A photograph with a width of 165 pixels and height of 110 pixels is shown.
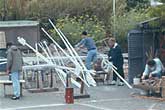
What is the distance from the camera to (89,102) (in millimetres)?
17734

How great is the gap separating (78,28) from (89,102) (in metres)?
26.0

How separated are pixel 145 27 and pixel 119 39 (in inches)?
833

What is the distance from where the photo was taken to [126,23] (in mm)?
43188

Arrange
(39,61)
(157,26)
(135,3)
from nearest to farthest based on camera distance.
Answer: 1. (157,26)
2. (39,61)
3. (135,3)

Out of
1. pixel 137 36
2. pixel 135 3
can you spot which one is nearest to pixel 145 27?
pixel 137 36

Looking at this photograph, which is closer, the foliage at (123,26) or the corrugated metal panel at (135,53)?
the corrugated metal panel at (135,53)

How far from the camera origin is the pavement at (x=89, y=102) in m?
16.6

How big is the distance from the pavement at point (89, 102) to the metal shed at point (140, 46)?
1845 mm

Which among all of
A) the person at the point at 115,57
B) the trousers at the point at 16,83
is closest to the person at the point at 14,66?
the trousers at the point at 16,83

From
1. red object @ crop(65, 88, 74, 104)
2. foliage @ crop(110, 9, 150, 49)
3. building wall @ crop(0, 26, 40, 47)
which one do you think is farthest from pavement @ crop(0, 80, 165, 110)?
foliage @ crop(110, 9, 150, 49)

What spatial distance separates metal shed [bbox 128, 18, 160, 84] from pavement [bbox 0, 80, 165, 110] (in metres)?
1.84

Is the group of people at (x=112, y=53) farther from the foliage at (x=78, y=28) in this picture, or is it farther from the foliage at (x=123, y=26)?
the foliage at (x=123, y=26)

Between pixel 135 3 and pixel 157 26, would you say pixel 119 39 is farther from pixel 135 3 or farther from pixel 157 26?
pixel 157 26

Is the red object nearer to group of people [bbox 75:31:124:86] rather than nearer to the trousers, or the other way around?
the trousers
